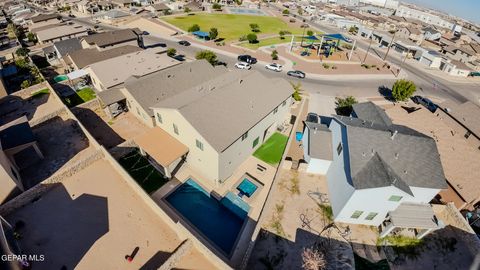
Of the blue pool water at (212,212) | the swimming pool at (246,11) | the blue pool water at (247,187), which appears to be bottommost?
the blue pool water at (212,212)

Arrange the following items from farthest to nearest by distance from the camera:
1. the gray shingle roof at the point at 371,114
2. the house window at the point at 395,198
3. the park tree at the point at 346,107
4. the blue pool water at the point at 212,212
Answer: the park tree at the point at 346,107
the gray shingle roof at the point at 371,114
the blue pool water at the point at 212,212
the house window at the point at 395,198

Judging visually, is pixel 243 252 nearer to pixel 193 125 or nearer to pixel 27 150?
pixel 193 125

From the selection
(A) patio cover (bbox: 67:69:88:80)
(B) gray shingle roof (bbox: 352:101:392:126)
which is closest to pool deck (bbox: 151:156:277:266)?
(B) gray shingle roof (bbox: 352:101:392:126)

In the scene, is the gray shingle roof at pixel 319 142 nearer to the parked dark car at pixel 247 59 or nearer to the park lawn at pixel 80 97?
the parked dark car at pixel 247 59

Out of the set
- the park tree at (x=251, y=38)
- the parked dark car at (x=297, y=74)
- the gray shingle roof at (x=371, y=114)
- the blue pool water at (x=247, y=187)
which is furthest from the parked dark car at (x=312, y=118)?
the park tree at (x=251, y=38)

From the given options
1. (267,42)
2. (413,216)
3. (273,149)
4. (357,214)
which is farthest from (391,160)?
(267,42)

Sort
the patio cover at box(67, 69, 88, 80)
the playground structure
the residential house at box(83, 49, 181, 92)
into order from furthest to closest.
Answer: the playground structure
the patio cover at box(67, 69, 88, 80)
the residential house at box(83, 49, 181, 92)

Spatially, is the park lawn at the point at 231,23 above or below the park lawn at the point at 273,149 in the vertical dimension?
above

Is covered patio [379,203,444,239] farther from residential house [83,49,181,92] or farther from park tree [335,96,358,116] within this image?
residential house [83,49,181,92]

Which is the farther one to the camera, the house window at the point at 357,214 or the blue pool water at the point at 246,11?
the blue pool water at the point at 246,11
